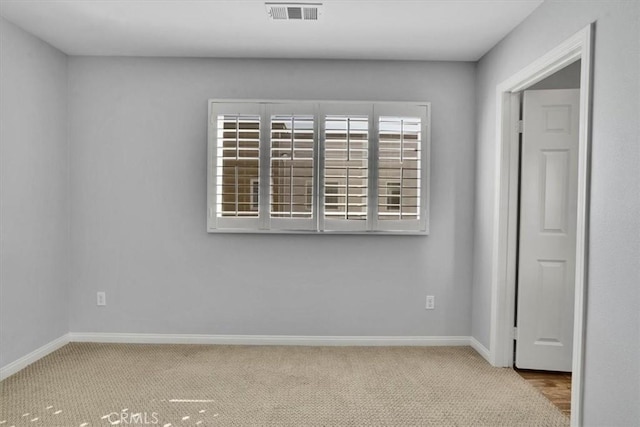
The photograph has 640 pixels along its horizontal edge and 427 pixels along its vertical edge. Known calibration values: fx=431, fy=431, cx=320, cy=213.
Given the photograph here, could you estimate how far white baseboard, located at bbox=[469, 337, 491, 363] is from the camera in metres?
3.56

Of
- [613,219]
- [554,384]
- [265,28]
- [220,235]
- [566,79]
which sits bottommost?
[554,384]

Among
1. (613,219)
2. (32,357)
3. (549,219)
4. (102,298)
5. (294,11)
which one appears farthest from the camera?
(102,298)

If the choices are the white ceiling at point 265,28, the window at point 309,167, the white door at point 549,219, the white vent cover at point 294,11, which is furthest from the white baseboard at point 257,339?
the white vent cover at point 294,11

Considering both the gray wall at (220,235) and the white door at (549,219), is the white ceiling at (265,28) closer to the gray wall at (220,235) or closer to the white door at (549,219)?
the gray wall at (220,235)

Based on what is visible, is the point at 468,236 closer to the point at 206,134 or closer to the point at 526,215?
the point at 526,215

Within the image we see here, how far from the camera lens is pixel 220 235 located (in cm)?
391

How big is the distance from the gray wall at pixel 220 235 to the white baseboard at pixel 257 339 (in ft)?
0.17

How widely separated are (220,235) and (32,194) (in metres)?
1.51

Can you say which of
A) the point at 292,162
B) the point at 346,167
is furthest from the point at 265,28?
the point at 346,167

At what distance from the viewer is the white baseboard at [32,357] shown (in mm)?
3133

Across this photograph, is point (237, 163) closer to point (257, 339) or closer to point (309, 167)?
point (309, 167)

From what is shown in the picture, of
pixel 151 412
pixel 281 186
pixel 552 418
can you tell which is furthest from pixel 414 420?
pixel 281 186

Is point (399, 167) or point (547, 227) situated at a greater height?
point (399, 167)

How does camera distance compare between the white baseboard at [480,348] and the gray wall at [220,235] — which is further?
the gray wall at [220,235]
